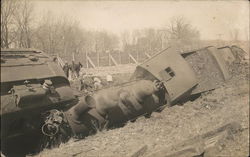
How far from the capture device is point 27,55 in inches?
285

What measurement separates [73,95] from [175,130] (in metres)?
2.65

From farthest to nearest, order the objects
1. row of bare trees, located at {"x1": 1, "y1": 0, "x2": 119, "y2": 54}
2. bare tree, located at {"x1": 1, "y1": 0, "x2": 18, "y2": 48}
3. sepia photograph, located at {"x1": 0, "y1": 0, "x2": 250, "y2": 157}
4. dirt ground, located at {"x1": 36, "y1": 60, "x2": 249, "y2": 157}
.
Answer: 1. row of bare trees, located at {"x1": 1, "y1": 0, "x2": 119, "y2": 54}
2. bare tree, located at {"x1": 1, "y1": 0, "x2": 18, "y2": 48}
3. sepia photograph, located at {"x1": 0, "y1": 0, "x2": 250, "y2": 157}
4. dirt ground, located at {"x1": 36, "y1": 60, "x2": 249, "y2": 157}

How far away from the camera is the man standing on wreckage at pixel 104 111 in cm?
669

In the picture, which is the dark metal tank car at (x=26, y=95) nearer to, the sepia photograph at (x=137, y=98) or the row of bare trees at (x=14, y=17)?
the sepia photograph at (x=137, y=98)

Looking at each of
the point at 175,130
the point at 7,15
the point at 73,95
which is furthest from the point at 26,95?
the point at 7,15

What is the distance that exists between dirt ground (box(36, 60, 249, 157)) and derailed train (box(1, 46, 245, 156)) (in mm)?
374

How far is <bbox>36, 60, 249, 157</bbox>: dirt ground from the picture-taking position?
5147 mm

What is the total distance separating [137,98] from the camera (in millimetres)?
7465

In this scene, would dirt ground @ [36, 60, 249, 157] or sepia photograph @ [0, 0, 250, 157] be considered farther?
sepia photograph @ [0, 0, 250, 157]

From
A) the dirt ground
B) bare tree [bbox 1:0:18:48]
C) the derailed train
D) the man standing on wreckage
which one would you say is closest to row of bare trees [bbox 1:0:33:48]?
bare tree [bbox 1:0:18:48]

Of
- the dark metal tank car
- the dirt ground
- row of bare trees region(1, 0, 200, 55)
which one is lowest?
the dirt ground

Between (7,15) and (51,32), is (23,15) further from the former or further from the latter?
(51,32)

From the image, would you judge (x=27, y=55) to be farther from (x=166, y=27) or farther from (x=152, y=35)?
(x=152, y=35)

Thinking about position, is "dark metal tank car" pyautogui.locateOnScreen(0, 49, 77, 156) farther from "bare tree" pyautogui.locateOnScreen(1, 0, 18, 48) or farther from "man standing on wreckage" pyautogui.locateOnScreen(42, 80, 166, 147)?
"bare tree" pyautogui.locateOnScreen(1, 0, 18, 48)
